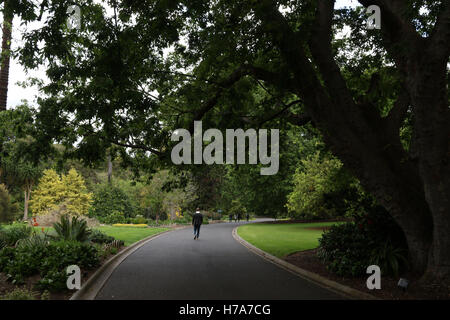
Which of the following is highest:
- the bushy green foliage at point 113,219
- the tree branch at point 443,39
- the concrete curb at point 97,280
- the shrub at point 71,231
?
the tree branch at point 443,39

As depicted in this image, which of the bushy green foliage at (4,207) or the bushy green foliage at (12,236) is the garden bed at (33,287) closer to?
the bushy green foliage at (12,236)

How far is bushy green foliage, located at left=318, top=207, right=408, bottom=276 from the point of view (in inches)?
317

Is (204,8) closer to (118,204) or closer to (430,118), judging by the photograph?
(430,118)

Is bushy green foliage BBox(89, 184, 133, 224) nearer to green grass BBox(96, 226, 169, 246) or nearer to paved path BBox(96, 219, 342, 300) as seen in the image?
green grass BBox(96, 226, 169, 246)

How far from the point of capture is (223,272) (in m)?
9.00

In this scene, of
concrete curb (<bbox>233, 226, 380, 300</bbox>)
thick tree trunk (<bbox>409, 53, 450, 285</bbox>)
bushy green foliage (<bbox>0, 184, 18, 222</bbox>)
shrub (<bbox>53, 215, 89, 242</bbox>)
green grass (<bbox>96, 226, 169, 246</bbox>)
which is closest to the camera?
thick tree trunk (<bbox>409, 53, 450, 285</bbox>)

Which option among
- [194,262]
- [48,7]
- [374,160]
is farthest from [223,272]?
[48,7]

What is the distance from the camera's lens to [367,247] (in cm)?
882

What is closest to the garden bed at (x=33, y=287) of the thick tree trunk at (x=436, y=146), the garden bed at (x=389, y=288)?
the garden bed at (x=389, y=288)

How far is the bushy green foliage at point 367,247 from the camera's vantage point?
8.05 meters

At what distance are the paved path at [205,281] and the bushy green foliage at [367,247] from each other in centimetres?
130

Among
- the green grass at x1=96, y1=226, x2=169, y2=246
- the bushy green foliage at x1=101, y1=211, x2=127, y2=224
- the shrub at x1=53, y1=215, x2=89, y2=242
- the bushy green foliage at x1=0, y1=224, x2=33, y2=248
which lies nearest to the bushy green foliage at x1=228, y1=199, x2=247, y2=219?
the bushy green foliage at x1=101, y1=211, x2=127, y2=224

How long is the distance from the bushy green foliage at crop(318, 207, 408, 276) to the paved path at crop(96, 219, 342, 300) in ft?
4.25

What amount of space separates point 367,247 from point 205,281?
4.43 meters
